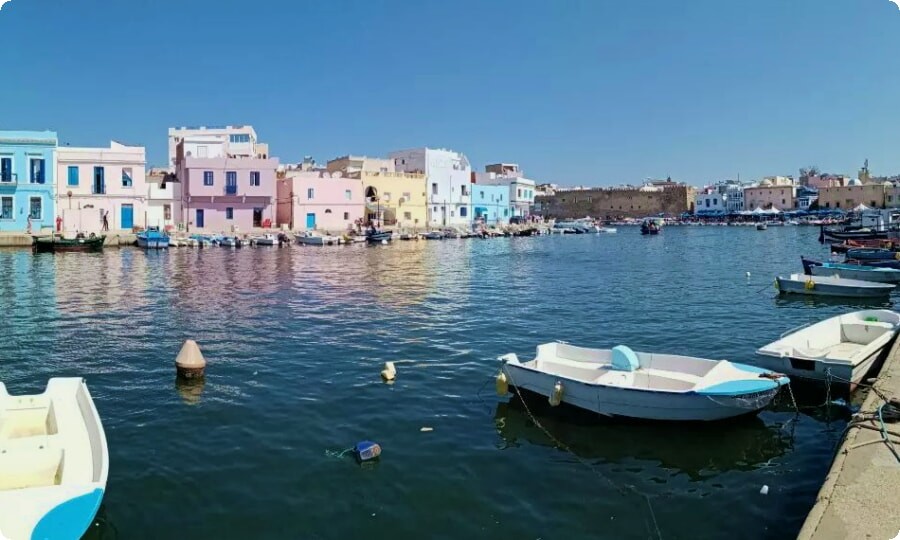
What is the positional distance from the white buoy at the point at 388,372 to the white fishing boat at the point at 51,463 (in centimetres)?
475

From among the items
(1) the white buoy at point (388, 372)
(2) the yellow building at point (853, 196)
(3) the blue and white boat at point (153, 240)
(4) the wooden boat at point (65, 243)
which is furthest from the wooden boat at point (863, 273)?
(2) the yellow building at point (853, 196)

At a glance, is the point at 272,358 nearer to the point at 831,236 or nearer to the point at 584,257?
the point at 584,257

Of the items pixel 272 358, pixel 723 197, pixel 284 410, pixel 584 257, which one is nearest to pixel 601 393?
pixel 284 410

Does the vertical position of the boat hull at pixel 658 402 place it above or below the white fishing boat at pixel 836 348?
below

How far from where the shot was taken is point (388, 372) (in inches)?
458

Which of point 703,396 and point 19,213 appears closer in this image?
point 703,396

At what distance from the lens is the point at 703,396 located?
8805 millimetres

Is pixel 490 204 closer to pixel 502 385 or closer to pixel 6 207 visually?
pixel 6 207

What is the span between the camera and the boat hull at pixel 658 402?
29.2ft

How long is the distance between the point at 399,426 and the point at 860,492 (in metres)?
5.60

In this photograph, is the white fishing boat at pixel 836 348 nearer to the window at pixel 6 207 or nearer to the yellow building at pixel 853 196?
the window at pixel 6 207

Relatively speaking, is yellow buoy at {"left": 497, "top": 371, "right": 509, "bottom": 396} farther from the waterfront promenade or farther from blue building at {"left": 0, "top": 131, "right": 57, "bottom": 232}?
blue building at {"left": 0, "top": 131, "right": 57, "bottom": 232}

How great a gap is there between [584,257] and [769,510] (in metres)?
37.1

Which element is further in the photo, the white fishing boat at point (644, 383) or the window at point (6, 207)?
the window at point (6, 207)
